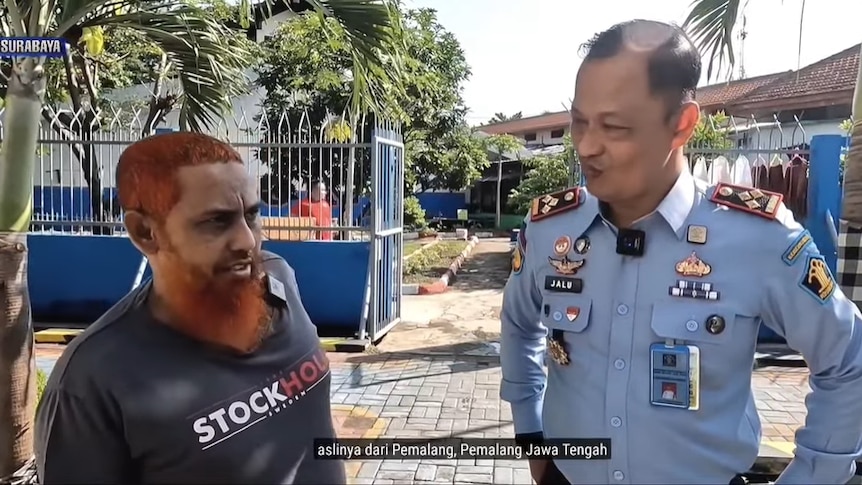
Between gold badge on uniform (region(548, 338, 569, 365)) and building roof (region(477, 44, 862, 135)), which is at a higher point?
building roof (region(477, 44, 862, 135))

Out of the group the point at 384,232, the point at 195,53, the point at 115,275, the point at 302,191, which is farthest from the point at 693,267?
the point at 115,275

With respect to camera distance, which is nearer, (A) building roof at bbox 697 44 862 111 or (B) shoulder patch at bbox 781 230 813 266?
(B) shoulder patch at bbox 781 230 813 266

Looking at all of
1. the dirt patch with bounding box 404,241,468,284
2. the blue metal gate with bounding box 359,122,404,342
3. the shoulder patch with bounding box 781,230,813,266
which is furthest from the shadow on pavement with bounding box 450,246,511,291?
the shoulder patch with bounding box 781,230,813,266

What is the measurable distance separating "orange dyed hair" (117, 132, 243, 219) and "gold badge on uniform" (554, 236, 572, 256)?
2.67 ft

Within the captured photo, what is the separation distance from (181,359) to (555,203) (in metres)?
0.93

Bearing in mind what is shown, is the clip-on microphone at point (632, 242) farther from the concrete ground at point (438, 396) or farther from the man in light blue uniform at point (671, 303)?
the concrete ground at point (438, 396)

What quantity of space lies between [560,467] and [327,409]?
0.56 meters

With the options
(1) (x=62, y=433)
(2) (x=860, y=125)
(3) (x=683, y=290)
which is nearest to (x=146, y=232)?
(1) (x=62, y=433)

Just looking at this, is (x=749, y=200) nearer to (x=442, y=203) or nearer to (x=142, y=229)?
(x=142, y=229)

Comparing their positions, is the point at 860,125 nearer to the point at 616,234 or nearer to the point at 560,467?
the point at 616,234

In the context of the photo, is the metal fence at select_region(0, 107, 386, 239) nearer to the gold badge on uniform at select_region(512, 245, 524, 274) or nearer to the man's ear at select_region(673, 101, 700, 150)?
the gold badge on uniform at select_region(512, 245, 524, 274)

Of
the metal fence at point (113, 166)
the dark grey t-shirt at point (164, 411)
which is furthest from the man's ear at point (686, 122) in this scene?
the metal fence at point (113, 166)

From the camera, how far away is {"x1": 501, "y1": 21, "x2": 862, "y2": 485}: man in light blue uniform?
4.19ft

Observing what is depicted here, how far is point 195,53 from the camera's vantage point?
2.93 metres
